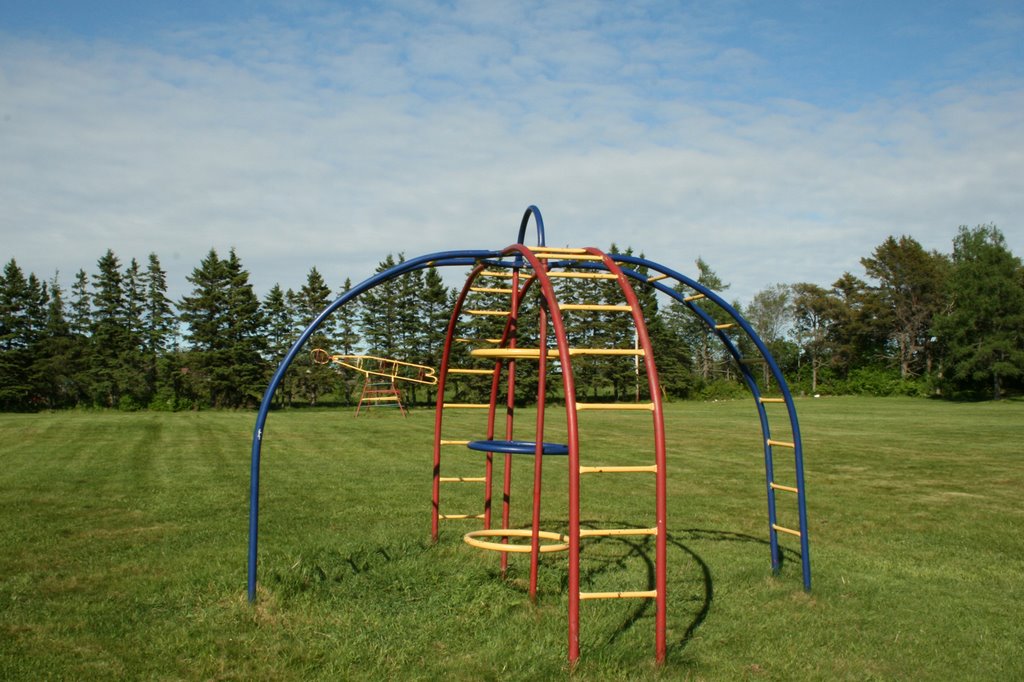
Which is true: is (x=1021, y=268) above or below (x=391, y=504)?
above

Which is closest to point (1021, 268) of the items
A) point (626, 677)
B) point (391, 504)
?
point (391, 504)

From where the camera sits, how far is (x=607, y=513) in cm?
1041

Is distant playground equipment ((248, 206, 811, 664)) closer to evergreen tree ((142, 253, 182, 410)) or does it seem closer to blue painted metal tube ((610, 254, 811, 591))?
blue painted metal tube ((610, 254, 811, 591))

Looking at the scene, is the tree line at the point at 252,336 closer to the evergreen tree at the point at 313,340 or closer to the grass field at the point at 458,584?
the evergreen tree at the point at 313,340

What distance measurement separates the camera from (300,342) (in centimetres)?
587

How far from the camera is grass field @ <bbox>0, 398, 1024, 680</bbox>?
4.83 m

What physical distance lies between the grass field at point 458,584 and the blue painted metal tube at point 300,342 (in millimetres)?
424

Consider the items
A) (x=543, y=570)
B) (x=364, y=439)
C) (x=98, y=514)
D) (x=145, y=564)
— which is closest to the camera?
(x=543, y=570)

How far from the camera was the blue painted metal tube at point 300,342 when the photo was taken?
5.74 m

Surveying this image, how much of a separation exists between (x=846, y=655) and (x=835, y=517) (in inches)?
225

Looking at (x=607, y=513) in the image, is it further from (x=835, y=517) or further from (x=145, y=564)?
(x=145, y=564)

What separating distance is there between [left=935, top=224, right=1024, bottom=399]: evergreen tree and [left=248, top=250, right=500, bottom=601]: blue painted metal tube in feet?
156

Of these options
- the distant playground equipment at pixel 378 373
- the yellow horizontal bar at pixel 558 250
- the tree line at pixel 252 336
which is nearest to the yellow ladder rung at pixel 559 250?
the yellow horizontal bar at pixel 558 250

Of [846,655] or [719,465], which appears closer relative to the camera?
[846,655]
